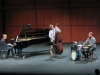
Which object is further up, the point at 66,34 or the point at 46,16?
the point at 46,16

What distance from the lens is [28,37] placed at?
444 inches

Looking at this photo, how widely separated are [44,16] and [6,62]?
6235mm

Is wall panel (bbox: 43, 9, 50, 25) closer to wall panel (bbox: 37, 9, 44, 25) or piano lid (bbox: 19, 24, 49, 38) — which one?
wall panel (bbox: 37, 9, 44, 25)

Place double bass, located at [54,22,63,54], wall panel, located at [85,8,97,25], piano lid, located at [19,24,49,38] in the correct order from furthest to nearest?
wall panel, located at [85,8,97,25]
piano lid, located at [19,24,49,38]
double bass, located at [54,22,63,54]

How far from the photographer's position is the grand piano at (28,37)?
401 inches

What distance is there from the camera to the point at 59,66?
8.77 metres

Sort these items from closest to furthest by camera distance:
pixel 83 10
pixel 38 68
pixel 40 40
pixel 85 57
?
pixel 38 68 → pixel 85 57 → pixel 40 40 → pixel 83 10

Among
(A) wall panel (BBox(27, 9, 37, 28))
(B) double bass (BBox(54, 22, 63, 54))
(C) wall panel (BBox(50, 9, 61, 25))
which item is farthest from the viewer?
(A) wall panel (BBox(27, 9, 37, 28))

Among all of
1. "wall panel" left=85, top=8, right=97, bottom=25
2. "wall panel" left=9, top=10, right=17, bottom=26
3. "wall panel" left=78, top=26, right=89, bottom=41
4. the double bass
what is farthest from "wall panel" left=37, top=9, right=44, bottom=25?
the double bass

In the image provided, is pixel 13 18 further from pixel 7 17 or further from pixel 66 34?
pixel 66 34

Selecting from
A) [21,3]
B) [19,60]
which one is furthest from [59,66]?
[21,3]

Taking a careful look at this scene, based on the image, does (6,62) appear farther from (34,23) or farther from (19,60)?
(34,23)

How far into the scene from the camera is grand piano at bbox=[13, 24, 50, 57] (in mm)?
10177

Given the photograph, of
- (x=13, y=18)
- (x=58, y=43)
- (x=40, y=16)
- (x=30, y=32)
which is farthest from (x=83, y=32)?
(x=58, y=43)
